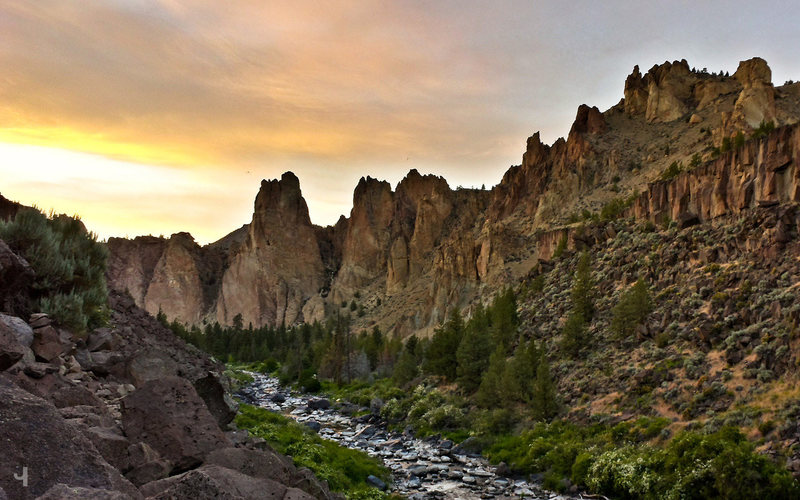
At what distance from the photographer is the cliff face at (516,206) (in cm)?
4022

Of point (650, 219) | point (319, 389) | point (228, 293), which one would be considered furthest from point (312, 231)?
point (650, 219)

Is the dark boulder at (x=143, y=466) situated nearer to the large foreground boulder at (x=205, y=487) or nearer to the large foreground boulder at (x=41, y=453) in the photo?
the large foreground boulder at (x=205, y=487)

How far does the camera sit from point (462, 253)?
107 metres

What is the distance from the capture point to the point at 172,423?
32.1 feet

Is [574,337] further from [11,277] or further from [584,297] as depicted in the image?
[11,277]

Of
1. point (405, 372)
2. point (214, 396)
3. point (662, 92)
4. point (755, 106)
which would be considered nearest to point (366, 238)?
point (662, 92)

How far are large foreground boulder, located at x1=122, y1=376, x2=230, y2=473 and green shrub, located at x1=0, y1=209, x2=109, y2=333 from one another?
491cm

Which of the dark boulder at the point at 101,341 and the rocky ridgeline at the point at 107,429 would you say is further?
the dark boulder at the point at 101,341

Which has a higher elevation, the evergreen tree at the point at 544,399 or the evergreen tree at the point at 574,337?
the evergreen tree at the point at 574,337

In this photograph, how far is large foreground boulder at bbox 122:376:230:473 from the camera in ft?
30.9

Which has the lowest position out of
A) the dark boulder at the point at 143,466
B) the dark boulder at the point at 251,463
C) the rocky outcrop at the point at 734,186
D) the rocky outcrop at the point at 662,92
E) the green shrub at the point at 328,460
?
the green shrub at the point at 328,460

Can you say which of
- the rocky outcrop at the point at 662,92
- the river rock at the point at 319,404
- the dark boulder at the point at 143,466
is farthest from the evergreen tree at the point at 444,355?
the rocky outcrop at the point at 662,92

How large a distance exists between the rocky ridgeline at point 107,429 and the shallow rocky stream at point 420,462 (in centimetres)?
984

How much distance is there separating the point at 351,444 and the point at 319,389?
3044 centimetres
